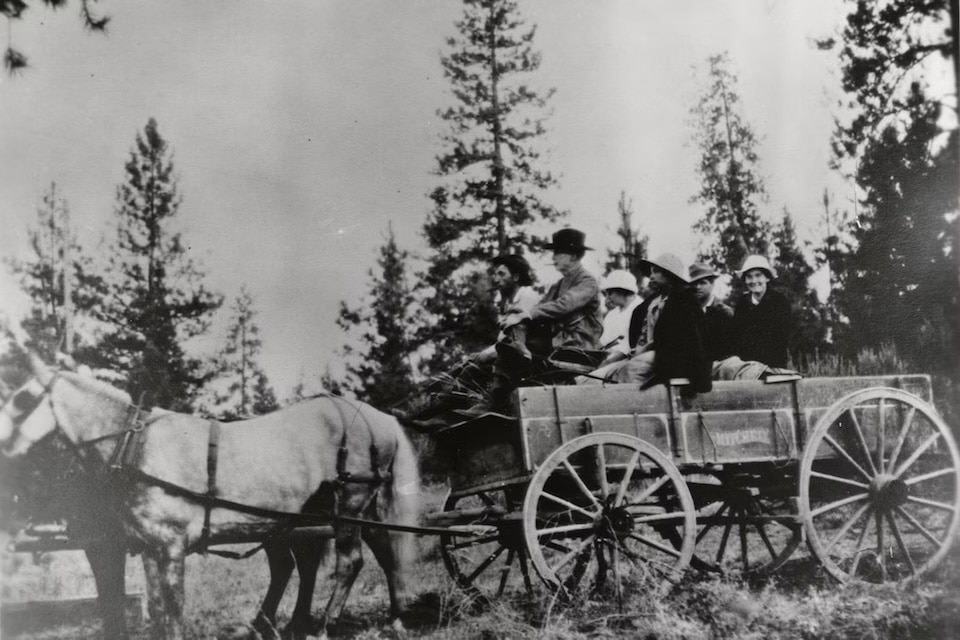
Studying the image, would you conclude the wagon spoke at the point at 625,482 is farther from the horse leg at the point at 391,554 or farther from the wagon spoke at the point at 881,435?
the horse leg at the point at 391,554

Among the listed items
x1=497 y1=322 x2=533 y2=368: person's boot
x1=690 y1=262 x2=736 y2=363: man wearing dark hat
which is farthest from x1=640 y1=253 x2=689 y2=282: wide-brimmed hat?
x1=497 y1=322 x2=533 y2=368: person's boot

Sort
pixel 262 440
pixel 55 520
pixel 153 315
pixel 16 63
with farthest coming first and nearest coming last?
1. pixel 153 315
2. pixel 262 440
3. pixel 55 520
4. pixel 16 63

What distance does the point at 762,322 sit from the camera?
22.8 feet

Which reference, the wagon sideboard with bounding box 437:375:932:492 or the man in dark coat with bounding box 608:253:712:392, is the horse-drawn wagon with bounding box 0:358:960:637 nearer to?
the wagon sideboard with bounding box 437:375:932:492

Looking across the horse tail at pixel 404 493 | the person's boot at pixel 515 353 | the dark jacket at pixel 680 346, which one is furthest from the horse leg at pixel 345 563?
the dark jacket at pixel 680 346

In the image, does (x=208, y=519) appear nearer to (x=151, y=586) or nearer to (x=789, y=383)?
(x=151, y=586)

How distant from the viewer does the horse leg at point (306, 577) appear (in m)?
6.05

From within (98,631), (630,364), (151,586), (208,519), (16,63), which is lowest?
(98,631)

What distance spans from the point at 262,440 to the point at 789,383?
13.3 feet

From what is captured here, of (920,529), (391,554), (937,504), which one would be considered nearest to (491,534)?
(391,554)

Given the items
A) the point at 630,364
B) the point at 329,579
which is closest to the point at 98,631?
the point at 329,579

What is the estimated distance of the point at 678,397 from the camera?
5.56 meters

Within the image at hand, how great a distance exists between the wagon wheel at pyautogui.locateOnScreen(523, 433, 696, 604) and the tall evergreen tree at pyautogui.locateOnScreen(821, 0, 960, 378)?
269 centimetres

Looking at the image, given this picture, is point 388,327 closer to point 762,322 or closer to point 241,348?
point 241,348
